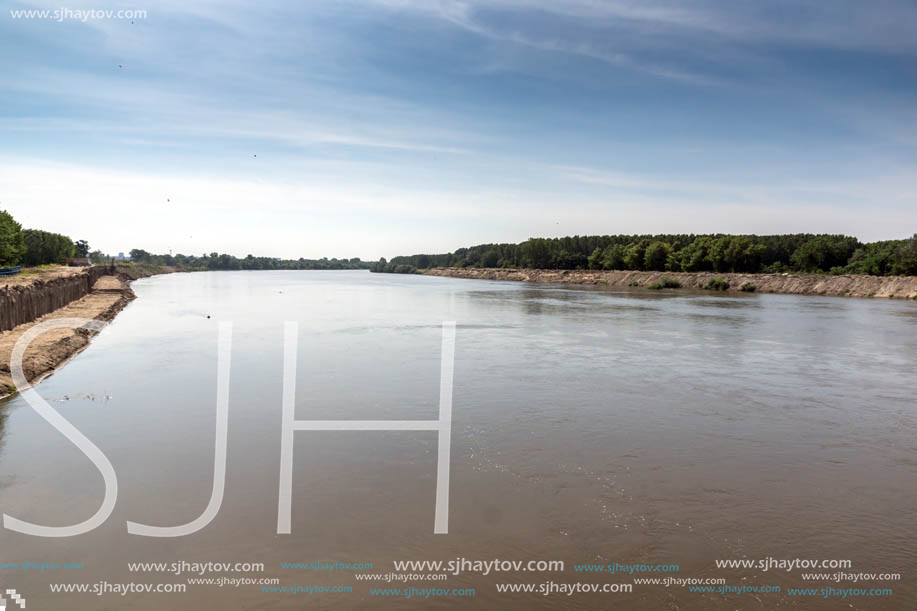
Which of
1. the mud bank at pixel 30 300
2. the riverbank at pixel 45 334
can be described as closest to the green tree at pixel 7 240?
the riverbank at pixel 45 334

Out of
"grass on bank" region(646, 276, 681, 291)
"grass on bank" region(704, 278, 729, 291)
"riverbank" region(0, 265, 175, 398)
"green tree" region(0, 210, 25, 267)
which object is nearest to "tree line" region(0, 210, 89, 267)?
"green tree" region(0, 210, 25, 267)

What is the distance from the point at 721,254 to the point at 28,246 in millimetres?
118947

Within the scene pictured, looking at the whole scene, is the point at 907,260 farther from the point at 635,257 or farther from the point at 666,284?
the point at 635,257

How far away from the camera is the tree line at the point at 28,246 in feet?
177

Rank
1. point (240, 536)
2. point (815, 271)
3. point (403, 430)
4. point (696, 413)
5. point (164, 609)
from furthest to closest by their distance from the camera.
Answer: point (815, 271) → point (696, 413) → point (403, 430) → point (240, 536) → point (164, 609)

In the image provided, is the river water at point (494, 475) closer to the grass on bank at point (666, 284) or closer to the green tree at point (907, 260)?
the green tree at point (907, 260)

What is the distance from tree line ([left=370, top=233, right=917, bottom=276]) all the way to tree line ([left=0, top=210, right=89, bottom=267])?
105486 mm

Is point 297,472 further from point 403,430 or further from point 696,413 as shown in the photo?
point 696,413

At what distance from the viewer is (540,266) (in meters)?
146

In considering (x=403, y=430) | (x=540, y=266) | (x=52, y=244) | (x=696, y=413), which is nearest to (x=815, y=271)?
(x=540, y=266)

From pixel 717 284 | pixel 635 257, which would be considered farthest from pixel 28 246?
pixel 635 257

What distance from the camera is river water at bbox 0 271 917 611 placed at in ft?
21.6

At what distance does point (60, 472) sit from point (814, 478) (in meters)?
13.6

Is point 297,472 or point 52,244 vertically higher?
point 52,244
